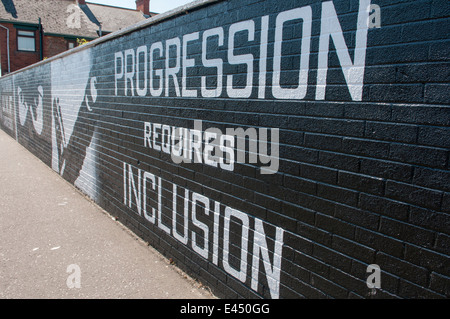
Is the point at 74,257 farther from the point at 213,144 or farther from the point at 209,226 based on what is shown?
the point at 213,144

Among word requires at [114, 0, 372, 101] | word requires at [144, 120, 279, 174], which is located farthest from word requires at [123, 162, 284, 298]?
word requires at [114, 0, 372, 101]

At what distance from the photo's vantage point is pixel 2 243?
4.25 metres

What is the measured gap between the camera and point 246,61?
2.73 m

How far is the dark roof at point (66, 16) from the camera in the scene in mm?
27406

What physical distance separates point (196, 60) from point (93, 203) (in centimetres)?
379

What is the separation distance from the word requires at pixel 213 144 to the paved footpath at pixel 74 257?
4.06 ft

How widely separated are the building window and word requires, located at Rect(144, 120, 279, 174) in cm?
2880

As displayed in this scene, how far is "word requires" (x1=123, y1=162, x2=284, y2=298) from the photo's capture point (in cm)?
268

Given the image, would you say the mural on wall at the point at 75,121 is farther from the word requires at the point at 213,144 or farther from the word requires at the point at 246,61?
the word requires at the point at 213,144

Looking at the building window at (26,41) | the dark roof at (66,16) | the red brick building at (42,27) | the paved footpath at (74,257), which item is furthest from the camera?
the dark roof at (66,16)

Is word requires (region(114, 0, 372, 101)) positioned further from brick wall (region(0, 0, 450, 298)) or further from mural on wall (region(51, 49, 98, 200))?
mural on wall (region(51, 49, 98, 200))

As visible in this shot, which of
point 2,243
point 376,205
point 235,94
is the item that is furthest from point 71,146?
point 376,205

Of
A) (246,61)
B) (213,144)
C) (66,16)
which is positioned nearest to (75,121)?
(213,144)

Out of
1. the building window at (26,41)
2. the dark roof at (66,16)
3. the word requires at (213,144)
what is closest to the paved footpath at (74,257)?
the word requires at (213,144)
